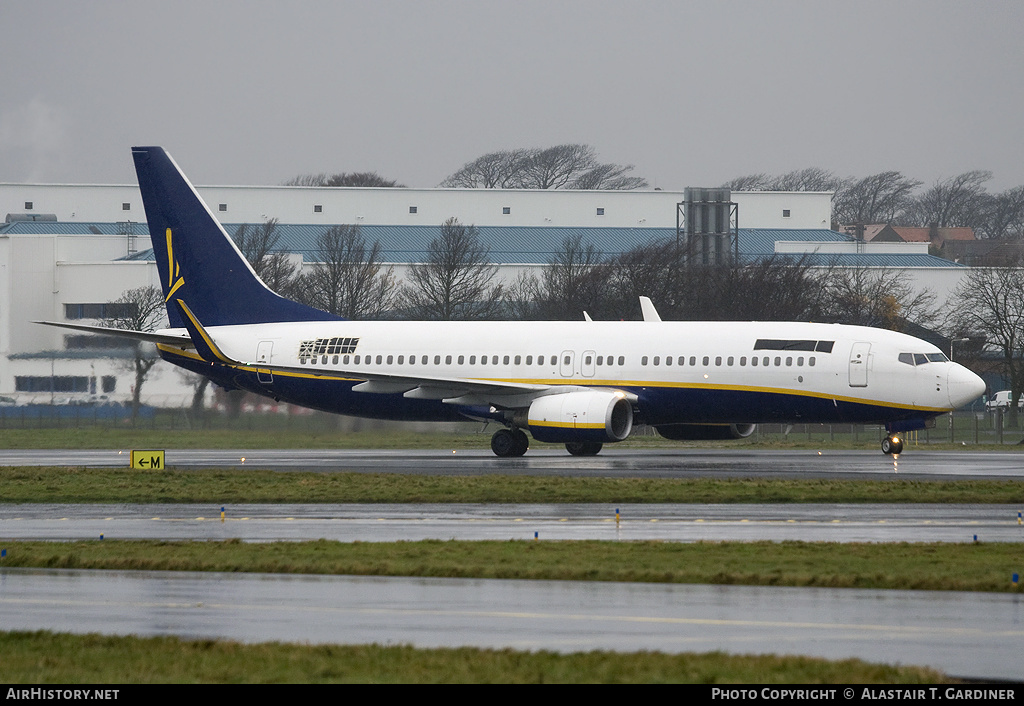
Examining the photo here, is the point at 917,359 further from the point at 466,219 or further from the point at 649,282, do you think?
the point at 466,219

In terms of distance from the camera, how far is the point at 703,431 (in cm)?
4153

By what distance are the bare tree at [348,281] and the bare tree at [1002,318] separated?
30.5m

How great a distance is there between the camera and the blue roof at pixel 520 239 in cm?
9612

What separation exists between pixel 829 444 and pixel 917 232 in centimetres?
11135

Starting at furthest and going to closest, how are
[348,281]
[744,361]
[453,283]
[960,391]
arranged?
[453,283]
[348,281]
[744,361]
[960,391]

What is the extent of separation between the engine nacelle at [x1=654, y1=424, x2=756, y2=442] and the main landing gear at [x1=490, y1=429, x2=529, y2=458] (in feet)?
13.6

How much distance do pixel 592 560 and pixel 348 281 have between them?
6072cm

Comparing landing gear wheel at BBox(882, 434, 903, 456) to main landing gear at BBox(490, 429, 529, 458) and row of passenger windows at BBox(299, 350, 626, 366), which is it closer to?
row of passenger windows at BBox(299, 350, 626, 366)

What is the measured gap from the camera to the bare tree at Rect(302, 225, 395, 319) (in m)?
73.0

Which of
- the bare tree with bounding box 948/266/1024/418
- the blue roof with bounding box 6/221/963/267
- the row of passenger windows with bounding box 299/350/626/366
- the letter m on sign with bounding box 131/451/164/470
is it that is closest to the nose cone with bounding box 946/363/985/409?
the row of passenger windows with bounding box 299/350/626/366

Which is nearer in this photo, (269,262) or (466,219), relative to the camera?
(269,262)

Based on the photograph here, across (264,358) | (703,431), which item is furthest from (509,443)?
(264,358)

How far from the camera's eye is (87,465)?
118 ft

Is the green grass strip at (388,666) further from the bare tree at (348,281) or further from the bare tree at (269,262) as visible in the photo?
the bare tree at (269,262)
